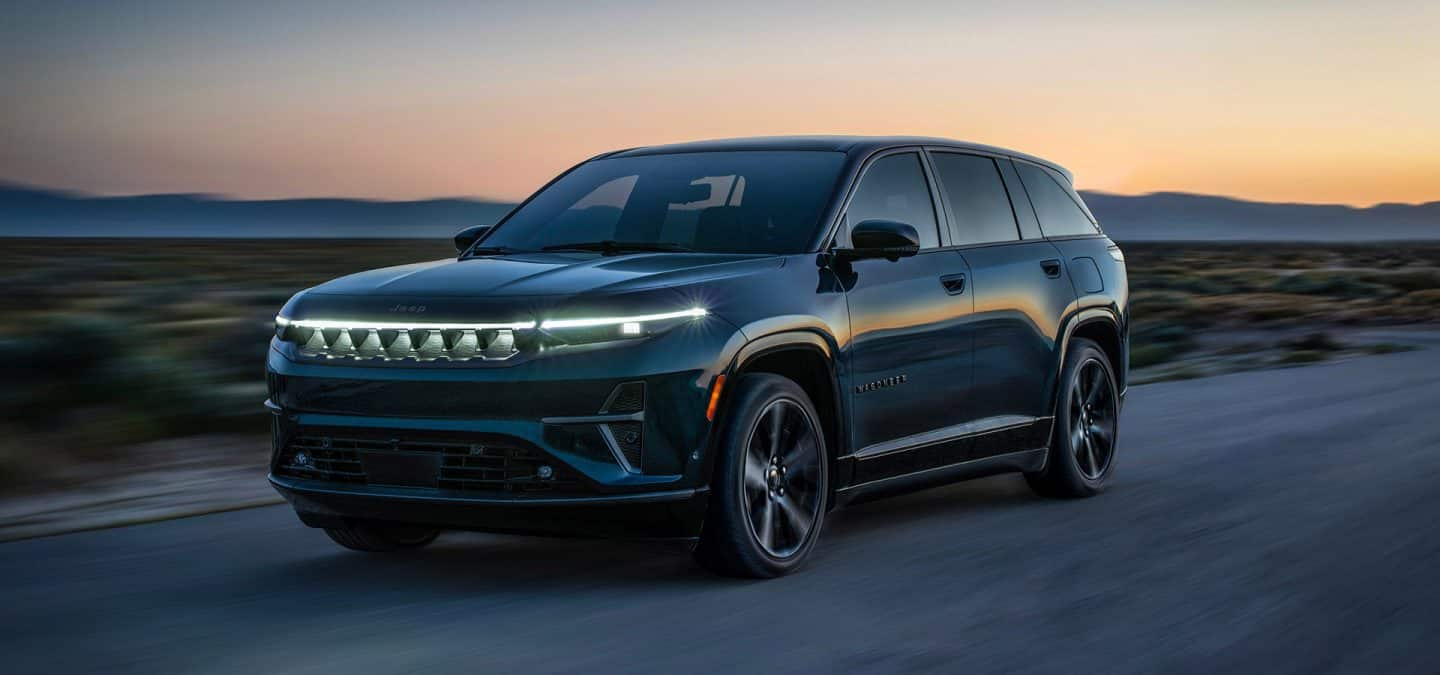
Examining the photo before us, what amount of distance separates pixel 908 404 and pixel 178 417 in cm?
601

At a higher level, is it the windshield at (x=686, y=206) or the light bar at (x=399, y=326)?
the windshield at (x=686, y=206)

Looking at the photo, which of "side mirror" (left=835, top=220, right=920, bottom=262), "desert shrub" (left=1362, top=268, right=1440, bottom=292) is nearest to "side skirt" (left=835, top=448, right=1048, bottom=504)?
"side mirror" (left=835, top=220, right=920, bottom=262)

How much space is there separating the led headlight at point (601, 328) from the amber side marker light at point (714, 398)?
0.30 metres

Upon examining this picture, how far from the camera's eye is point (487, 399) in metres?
6.04

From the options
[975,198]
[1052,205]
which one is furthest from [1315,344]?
[975,198]

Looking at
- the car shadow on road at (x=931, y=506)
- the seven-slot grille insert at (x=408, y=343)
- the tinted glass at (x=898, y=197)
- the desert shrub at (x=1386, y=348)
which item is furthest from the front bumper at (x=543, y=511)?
the desert shrub at (x=1386, y=348)

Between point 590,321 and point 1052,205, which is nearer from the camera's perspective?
point 590,321

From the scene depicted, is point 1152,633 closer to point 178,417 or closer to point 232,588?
point 232,588

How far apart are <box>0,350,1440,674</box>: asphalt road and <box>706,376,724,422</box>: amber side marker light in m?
0.65

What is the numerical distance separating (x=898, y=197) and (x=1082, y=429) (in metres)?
1.99

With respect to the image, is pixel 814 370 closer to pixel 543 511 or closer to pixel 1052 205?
pixel 543 511

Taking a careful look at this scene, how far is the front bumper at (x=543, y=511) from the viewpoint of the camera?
20.0 feet

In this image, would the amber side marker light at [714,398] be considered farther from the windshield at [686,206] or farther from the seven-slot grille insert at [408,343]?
the windshield at [686,206]

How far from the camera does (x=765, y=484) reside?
21.8 ft
